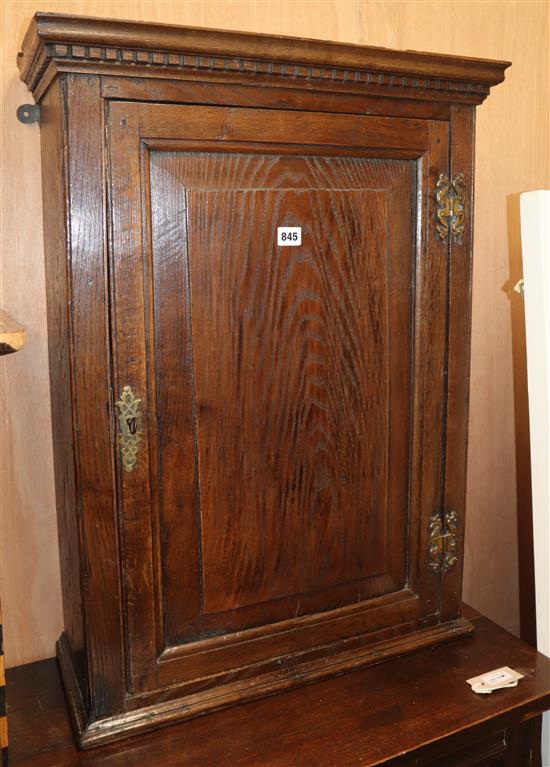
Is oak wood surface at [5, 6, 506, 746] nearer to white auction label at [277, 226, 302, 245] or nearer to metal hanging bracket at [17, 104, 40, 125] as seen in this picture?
white auction label at [277, 226, 302, 245]

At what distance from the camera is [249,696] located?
1.27 metres

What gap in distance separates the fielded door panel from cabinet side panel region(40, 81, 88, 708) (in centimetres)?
8

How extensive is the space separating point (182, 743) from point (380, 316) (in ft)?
2.53

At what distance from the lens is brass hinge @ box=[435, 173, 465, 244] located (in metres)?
1.32

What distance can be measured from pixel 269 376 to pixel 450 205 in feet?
1.48

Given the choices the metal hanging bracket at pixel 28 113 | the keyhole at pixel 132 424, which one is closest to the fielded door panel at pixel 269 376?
the keyhole at pixel 132 424

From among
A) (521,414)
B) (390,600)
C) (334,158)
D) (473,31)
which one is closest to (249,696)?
(390,600)

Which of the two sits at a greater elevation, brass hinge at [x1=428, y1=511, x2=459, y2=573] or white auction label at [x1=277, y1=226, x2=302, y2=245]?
white auction label at [x1=277, y1=226, x2=302, y2=245]

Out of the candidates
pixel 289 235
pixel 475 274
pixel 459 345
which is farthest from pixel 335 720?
pixel 475 274

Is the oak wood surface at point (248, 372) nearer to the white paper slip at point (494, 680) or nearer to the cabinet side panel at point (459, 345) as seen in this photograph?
the cabinet side panel at point (459, 345)

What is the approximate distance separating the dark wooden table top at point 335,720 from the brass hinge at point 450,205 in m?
0.79

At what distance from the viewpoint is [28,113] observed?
1.36 m

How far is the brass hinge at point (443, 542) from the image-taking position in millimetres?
1430

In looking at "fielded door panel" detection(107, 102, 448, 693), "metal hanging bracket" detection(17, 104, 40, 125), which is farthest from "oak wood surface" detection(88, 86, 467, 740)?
"metal hanging bracket" detection(17, 104, 40, 125)
